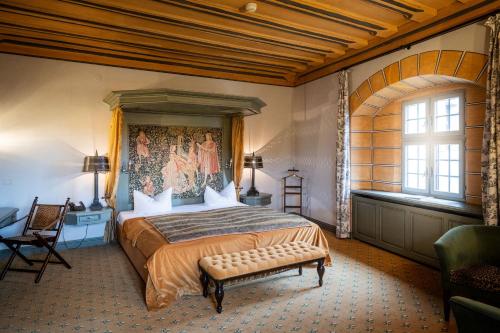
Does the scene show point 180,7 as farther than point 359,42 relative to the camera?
No

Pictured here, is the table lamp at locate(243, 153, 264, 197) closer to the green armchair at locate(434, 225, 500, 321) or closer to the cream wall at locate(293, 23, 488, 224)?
the cream wall at locate(293, 23, 488, 224)

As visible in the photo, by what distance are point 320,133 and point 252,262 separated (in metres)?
3.72

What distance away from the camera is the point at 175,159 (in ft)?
18.5

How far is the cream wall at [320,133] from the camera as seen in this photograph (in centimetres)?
546

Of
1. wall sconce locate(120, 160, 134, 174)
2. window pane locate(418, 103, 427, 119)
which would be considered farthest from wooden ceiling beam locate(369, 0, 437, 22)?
wall sconce locate(120, 160, 134, 174)

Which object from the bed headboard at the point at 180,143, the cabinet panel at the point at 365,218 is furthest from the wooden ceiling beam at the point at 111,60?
the cabinet panel at the point at 365,218

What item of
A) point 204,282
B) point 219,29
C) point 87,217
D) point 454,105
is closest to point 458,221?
point 454,105

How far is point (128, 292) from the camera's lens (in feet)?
11.2

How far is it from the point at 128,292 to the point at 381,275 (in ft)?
9.94

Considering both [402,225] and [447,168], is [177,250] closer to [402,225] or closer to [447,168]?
[402,225]

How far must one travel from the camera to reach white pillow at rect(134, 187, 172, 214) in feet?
16.4

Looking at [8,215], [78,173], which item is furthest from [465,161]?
[8,215]

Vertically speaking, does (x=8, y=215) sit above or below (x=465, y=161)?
below

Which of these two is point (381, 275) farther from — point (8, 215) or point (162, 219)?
point (8, 215)
